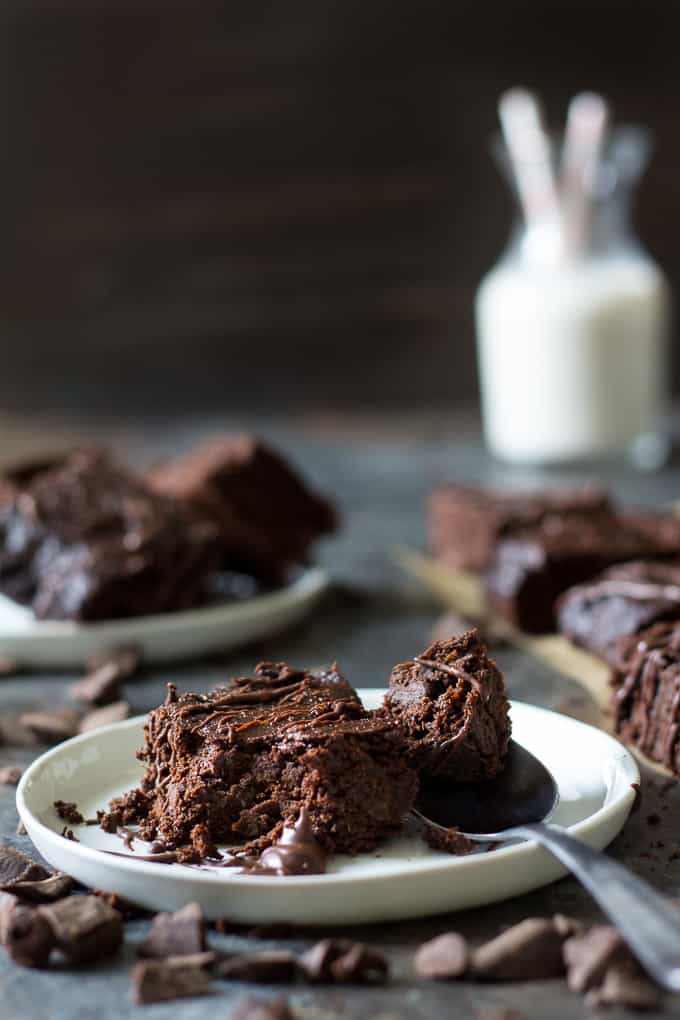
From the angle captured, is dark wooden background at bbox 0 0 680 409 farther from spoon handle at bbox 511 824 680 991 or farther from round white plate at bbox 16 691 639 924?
spoon handle at bbox 511 824 680 991

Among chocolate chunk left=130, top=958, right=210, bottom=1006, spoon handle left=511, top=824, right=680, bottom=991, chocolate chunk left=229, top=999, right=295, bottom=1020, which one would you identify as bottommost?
chocolate chunk left=130, top=958, right=210, bottom=1006

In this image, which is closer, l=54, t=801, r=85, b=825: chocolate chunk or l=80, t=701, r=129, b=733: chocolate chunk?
l=54, t=801, r=85, b=825: chocolate chunk

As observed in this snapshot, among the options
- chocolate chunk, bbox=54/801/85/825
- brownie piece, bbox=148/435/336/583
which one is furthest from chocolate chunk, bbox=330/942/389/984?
brownie piece, bbox=148/435/336/583

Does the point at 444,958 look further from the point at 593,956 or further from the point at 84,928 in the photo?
the point at 84,928

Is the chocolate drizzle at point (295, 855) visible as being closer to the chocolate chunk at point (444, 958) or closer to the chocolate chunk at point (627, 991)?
the chocolate chunk at point (444, 958)

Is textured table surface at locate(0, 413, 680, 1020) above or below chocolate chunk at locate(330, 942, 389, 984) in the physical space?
below

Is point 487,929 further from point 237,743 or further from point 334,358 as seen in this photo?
point 334,358

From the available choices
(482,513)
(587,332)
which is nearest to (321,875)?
(482,513)

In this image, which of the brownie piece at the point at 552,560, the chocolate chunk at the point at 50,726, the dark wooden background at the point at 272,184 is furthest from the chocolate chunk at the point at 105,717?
→ the dark wooden background at the point at 272,184
